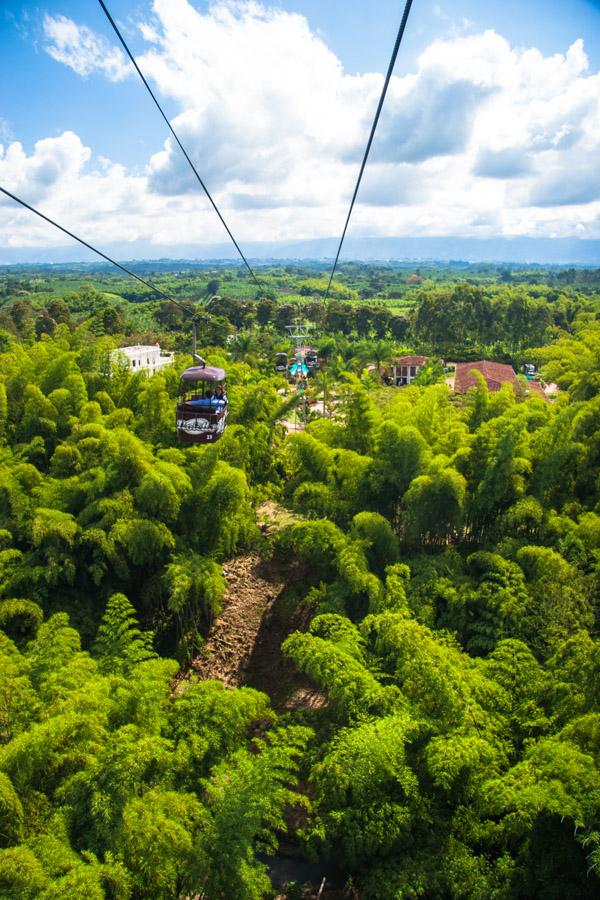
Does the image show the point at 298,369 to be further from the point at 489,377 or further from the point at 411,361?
the point at 489,377

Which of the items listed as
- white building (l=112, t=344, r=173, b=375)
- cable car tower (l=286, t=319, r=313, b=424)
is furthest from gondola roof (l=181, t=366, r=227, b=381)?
white building (l=112, t=344, r=173, b=375)

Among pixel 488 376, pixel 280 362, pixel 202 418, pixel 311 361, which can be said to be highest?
pixel 202 418

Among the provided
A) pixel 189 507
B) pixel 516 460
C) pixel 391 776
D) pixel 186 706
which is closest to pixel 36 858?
pixel 186 706

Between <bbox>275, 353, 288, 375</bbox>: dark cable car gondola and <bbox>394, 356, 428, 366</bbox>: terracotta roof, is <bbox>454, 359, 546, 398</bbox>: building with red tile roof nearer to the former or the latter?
<bbox>394, 356, 428, 366</bbox>: terracotta roof

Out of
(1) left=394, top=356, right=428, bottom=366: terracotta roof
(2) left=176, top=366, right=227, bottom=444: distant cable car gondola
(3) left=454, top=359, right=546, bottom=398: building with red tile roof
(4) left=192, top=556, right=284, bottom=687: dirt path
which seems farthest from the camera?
(1) left=394, top=356, right=428, bottom=366: terracotta roof

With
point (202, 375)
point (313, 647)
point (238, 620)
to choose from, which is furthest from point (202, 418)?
point (238, 620)

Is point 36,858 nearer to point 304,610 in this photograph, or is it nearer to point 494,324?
Answer: point 304,610

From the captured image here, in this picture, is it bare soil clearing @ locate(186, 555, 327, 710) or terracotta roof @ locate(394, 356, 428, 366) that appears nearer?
bare soil clearing @ locate(186, 555, 327, 710)

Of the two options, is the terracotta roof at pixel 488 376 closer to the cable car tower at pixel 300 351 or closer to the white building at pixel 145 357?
the cable car tower at pixel 300 351
